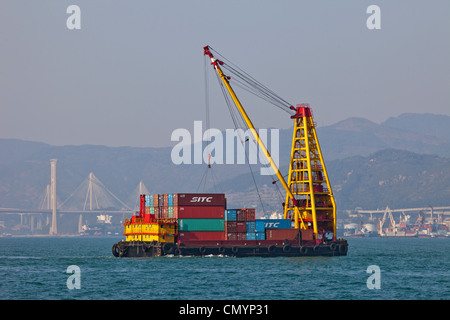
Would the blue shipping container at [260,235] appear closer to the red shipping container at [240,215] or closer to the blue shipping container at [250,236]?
the blue shipping container at [250,236]

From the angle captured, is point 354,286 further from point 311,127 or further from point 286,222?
point 311,127

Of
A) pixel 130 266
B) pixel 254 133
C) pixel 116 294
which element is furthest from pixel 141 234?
pixel 116 294

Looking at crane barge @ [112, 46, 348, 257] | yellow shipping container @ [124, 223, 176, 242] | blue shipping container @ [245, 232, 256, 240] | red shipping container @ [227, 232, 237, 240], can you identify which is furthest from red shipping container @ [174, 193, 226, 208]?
blue shipping container @ [245, 232, 256, 240]

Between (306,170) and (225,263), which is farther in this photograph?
(306,170)

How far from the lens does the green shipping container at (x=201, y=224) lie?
9506cm

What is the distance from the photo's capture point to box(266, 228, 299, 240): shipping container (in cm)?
9706

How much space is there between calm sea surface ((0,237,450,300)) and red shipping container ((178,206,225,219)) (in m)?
5.19

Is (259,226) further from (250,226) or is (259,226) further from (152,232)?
(152,232)

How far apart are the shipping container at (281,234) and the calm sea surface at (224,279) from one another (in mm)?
3095

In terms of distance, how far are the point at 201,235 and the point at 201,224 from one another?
1.34 metres

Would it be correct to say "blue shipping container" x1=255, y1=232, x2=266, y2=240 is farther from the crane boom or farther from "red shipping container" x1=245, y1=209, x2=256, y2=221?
the crane boom
